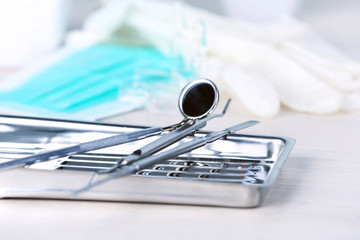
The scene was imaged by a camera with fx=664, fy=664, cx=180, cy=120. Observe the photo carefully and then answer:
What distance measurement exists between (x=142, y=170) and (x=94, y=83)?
1.14 ft

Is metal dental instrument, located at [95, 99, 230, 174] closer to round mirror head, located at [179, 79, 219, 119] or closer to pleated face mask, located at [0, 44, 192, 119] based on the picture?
round mirror head, located at [179, 79, 219, 119]

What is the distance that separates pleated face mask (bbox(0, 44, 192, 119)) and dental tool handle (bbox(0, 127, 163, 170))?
0.71 ft

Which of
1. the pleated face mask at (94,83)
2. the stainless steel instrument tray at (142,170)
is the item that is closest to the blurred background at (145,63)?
the pleated face mask at (94,83)

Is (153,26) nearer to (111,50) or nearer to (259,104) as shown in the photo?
(111,50)

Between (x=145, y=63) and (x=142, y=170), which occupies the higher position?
(x=145, y=63)

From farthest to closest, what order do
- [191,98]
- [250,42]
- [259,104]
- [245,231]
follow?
[250,42] < [259,104] < [191,98] < [245,231]

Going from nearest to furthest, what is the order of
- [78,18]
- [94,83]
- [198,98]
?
[198,98] < [94,83] < [78,18]

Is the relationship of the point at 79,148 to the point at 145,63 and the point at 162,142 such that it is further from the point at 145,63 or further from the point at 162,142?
the point at 145,63

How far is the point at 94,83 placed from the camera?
80 centimetres

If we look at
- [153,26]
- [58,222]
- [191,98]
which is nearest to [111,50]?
[153,26]

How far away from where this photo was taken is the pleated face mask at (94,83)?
73 cm

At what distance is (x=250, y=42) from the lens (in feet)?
2.92

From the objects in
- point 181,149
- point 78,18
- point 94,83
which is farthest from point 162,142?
point 78,18

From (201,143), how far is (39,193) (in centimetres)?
12
